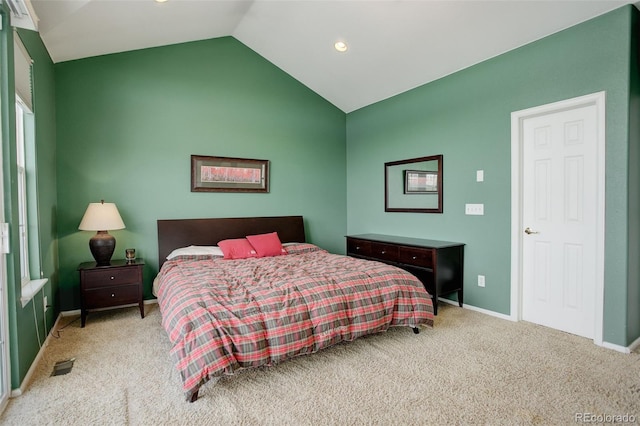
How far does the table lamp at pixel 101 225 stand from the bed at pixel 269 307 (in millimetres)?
614

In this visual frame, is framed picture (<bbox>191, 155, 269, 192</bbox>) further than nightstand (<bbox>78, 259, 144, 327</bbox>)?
Yes

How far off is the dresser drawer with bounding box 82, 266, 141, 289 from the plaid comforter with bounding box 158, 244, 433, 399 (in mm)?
349

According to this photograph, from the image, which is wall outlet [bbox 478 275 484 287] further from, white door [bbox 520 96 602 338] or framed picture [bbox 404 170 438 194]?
framed picture [bbox 404 170 438 194]

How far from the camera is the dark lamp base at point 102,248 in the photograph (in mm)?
3414

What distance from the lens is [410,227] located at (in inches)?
176

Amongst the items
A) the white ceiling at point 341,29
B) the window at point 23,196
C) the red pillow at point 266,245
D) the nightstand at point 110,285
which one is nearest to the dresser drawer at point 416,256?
the red pillow at point 266,245

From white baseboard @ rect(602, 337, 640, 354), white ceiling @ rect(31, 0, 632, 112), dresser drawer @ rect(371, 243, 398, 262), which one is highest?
white ceiling @ rect(31, 0, 632, 112)

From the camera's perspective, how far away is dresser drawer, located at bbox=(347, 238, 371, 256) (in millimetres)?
4473

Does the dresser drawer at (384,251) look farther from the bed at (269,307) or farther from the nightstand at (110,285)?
the nightstand at (110,285)

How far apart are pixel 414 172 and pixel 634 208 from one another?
2.16m

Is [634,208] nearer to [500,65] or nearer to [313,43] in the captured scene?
[500,65]

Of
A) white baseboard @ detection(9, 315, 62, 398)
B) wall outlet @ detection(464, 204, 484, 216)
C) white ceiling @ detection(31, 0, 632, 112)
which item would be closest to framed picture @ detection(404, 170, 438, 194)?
wall outlet @ detection(464, 204, 484, 216)

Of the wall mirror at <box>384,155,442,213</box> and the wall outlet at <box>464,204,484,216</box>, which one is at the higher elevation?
the wall mirror at <box>384,155,442,213</box>

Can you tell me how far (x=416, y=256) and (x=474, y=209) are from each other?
2.64ft
